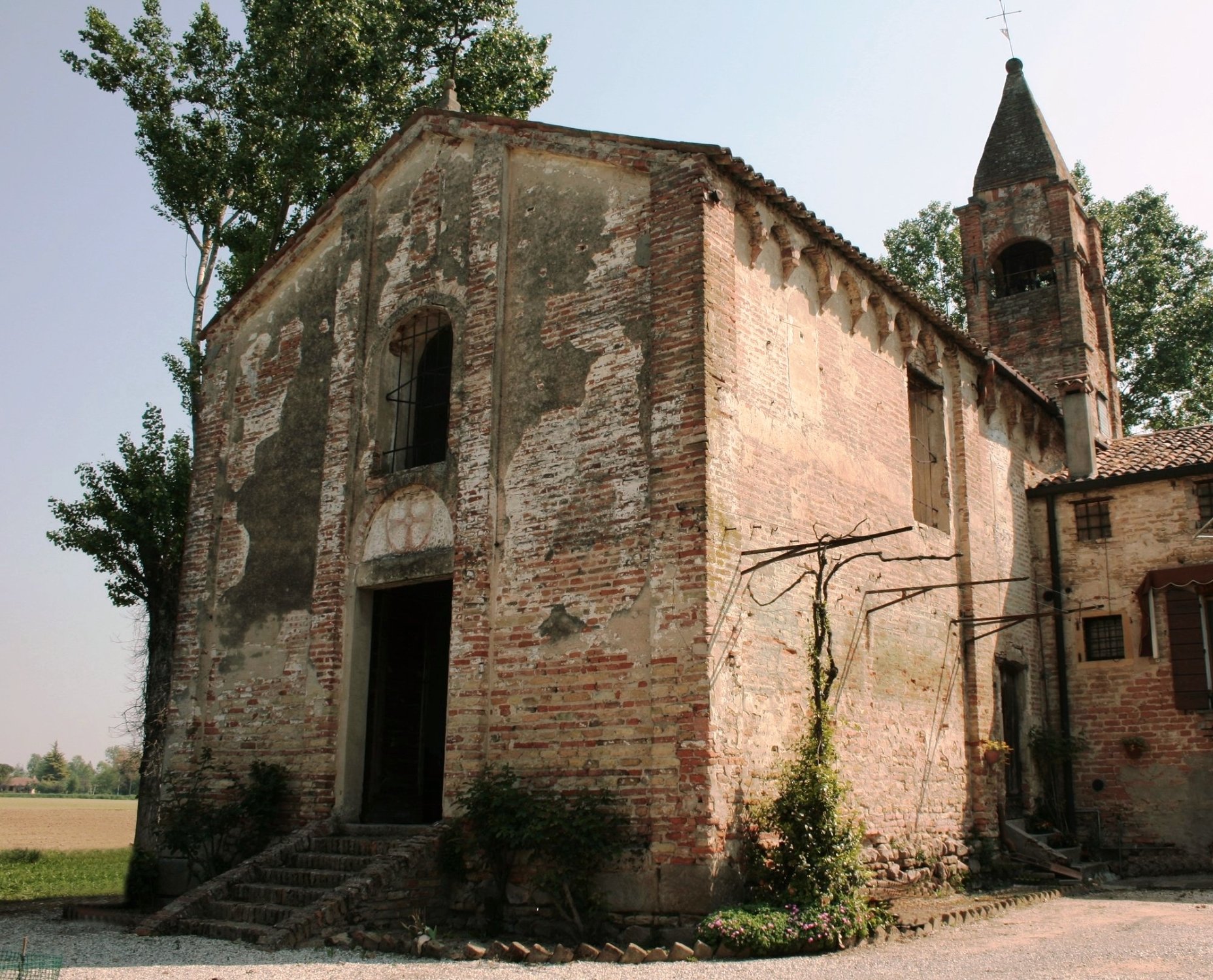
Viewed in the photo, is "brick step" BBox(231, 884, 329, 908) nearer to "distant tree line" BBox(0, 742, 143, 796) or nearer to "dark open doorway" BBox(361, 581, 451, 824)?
"dark open doorway" BBox(361, 581, 451, 824)

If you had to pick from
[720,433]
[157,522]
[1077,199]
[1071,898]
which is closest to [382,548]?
[720,433]

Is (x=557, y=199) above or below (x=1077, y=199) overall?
below

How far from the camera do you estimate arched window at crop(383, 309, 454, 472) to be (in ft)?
41.4

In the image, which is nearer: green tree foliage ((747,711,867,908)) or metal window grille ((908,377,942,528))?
green tree foliage ((747,711,867,908))

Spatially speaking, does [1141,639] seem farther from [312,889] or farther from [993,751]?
[312,889]

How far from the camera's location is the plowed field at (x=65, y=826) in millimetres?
30672

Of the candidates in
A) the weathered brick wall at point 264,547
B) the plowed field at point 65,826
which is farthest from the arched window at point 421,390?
the plowed field at point 65,826

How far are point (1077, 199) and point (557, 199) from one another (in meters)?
16.1

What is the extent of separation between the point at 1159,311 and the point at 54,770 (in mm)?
117049

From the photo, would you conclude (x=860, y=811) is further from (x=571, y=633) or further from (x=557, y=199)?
(x=557, y=199)

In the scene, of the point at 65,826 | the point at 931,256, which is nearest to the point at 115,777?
the point at 65,826

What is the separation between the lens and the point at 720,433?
32.5ft

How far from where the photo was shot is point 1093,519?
53.8 feet

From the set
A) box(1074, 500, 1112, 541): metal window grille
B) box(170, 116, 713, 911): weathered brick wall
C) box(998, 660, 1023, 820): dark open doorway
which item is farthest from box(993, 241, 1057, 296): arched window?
box(170, 116, 713, 911): weathered brick wall
